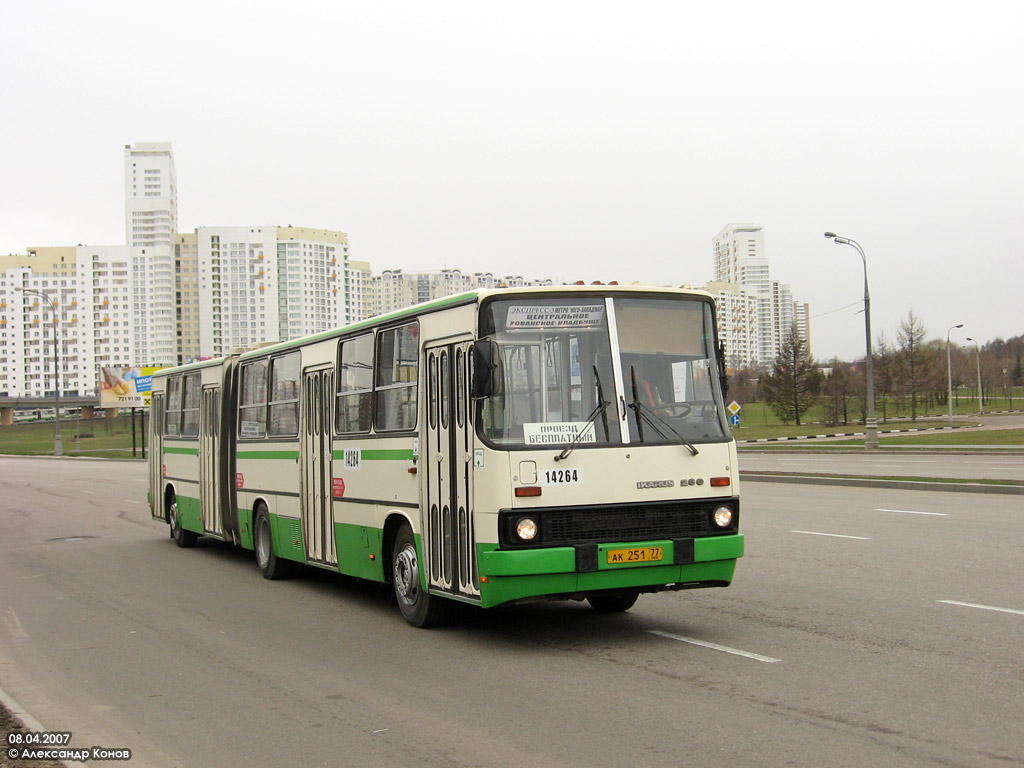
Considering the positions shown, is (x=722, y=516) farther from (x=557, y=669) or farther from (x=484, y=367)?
(x=484, y=367)

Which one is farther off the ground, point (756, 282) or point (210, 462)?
point (756, 282)

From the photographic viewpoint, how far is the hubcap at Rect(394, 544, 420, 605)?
9.29m

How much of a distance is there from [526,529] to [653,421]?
4.61ft

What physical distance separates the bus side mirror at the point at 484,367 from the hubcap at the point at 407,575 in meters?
2.13

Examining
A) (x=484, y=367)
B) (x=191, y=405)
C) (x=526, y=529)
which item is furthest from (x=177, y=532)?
(x=484, y=367)

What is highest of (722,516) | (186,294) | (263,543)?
(186,294)

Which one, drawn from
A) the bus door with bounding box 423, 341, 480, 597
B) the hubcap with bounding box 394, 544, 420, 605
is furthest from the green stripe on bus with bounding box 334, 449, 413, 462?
the hubcap with bounding box 394, 544, 420, 605

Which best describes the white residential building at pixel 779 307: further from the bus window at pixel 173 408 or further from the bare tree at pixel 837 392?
the bus window at pixel 173 408

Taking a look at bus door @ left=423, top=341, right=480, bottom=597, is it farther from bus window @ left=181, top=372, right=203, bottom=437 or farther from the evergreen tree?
the evergreen tree

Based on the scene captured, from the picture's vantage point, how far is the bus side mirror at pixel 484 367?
775cm

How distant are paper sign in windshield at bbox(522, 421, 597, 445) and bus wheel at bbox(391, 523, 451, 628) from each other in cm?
178

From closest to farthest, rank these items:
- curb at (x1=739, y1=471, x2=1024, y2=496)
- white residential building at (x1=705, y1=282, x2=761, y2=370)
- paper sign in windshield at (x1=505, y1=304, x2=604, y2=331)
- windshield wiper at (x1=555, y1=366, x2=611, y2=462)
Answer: windshield wiper at (x1=555, y1=366, x2=611, y2=462) < paper sign in windshield at (x1=505, y1=304, x2=604, y2=331) < curb at (x1=739, y1=471, x2=1024, y2=496) < white residential building at (x1=705, y1=282, x2=761, y2=370)

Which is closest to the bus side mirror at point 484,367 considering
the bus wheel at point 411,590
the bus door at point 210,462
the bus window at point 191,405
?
the bus wheel at point 411,590

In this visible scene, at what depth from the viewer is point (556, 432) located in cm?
803
